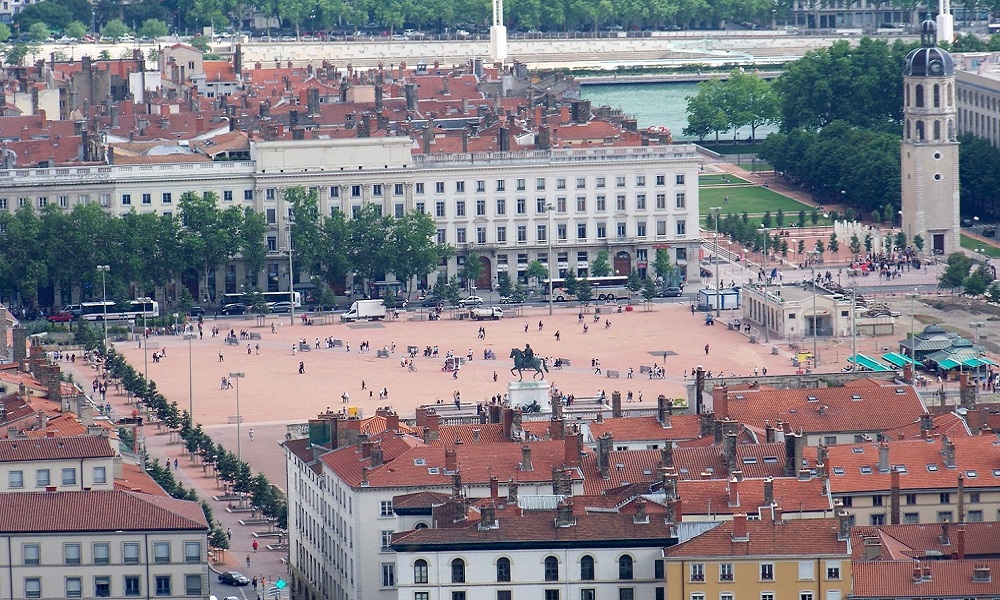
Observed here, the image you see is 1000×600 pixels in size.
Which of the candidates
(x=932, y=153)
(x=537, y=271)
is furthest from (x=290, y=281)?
(x=932, y=153)

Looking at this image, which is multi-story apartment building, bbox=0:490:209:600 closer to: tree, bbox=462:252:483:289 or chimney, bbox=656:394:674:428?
chimney, bbox=656:394:674:428

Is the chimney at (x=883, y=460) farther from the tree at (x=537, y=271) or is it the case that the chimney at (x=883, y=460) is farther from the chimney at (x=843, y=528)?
the tree at (x=537, y=271)

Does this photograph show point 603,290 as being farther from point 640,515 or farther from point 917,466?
point 640,515

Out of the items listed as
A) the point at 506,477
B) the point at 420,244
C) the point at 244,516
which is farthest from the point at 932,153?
the point at 506,477

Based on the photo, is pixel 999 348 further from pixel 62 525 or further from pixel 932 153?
pixel 62 525

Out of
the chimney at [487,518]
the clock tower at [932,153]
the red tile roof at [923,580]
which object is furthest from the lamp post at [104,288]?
the red tile roof at [923,580]

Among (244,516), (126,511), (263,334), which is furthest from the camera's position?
(263,334)
